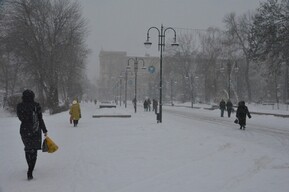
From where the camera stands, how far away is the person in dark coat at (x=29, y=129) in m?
8.43

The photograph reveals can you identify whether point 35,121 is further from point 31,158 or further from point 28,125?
point 31,158

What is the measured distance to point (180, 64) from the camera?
74125 millimetres

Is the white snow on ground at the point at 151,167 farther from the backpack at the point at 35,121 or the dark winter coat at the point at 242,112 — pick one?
the dark winter coat at the point at 242,112

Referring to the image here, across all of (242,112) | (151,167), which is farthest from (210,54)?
(151,167)

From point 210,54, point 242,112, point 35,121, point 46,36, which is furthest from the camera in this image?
point 210,54

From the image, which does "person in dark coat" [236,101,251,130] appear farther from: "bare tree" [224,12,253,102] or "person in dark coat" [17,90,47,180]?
"bare tree" [224,12,253,102]

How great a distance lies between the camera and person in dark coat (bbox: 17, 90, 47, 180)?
8.43 m

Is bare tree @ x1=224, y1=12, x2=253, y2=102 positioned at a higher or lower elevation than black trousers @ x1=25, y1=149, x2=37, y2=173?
higher

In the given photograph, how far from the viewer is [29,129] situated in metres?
8.48

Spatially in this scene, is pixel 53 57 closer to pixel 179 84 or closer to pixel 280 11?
pixel 280 11

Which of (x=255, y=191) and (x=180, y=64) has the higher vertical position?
(x=180, y=64)

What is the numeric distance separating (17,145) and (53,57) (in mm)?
28175

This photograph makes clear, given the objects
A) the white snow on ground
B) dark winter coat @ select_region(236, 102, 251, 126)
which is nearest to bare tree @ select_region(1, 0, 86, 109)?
dark winter coat @ select_region(236, 102, 251, 126)

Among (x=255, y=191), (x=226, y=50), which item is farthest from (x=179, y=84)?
(x=255, y=191)
